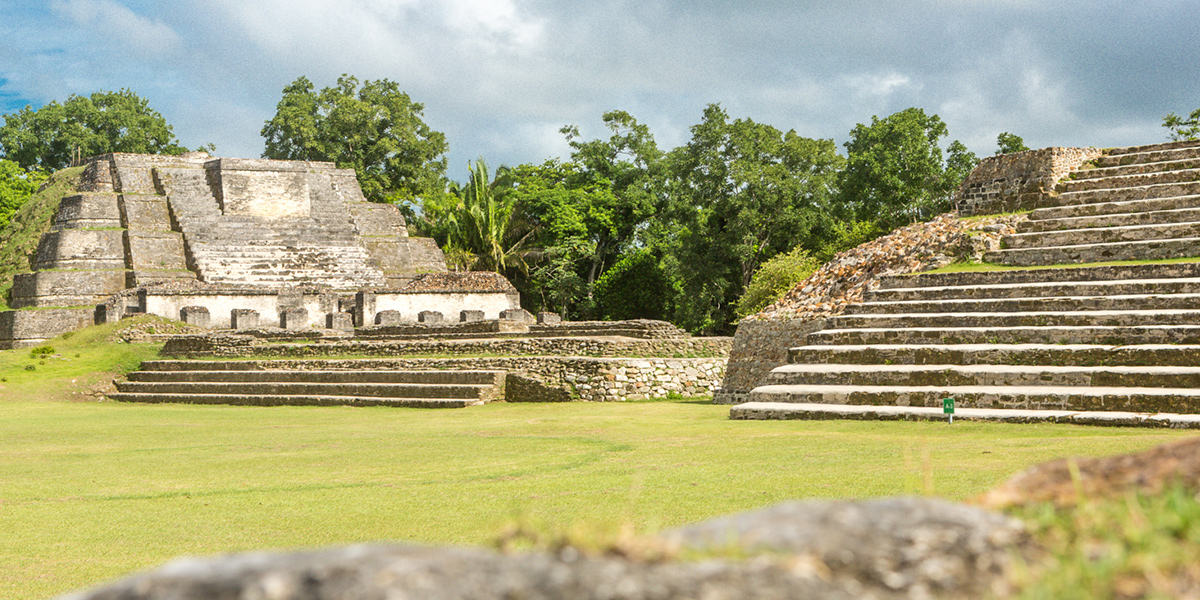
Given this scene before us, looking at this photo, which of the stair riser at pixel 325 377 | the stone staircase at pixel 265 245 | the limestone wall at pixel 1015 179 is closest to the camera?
the limestone wall at pixel 1015 179

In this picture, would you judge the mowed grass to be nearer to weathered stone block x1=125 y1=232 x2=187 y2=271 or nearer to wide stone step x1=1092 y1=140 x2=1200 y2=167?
wide stone step x1=1092 y1=140 x2=1200 y2=167

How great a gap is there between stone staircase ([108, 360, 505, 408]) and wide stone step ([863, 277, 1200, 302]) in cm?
694

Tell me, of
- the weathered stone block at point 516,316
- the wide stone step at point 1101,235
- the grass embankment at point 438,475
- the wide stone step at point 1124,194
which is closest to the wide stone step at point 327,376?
the grass embankment at point 438,475

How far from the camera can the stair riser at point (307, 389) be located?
53.9 ft

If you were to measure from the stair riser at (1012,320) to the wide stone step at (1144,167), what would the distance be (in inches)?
252

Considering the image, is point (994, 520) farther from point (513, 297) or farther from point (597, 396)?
point (513, 297)

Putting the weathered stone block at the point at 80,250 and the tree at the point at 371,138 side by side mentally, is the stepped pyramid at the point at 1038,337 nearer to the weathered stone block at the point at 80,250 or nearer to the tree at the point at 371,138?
the weathered stone block at the point at 80,250

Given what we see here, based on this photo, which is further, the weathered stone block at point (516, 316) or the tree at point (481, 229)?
the tree at point (481, 229)

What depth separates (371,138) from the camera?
4962 cm

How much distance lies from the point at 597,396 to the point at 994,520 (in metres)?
Answer: 14.3

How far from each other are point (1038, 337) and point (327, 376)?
42.7 ft

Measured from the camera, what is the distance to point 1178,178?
14.9 metres

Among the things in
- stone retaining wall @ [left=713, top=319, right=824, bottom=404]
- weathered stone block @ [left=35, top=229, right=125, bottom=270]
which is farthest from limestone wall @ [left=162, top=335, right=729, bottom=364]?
weathered stone block @ [left=35, top=229, right=125, bottom=270]

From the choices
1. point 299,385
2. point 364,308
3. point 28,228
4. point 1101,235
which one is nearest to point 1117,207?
point 1101,235
